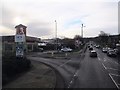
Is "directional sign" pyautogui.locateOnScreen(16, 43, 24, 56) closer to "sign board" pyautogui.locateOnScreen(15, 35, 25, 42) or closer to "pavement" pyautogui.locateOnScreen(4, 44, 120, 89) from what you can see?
"sign board" pyautogui.locateOnScreen(15, 35, 25, 42)

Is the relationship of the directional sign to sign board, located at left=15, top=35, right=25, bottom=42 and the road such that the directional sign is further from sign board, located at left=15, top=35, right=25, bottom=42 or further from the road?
the road

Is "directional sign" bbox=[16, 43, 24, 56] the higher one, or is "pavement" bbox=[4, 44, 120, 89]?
"directional sign" bbox=[16, 43, 24, 56]

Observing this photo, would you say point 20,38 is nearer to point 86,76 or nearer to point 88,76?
point 86,76

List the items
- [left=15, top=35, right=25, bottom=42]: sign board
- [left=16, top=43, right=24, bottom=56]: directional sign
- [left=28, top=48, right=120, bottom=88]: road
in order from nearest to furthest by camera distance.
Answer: [left=28, top=48, right=120, bottom=88]: road → [left=15, top=35, right=25, bottom=42]: sign board → [left=16, top=43, right=24, bottom=56]: directional sign

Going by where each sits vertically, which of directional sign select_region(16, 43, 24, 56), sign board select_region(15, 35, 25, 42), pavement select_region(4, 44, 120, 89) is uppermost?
sign board select_region(15, 35, 25, 42)

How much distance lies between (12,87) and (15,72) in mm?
6114

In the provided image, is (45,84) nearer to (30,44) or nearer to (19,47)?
(19,47)

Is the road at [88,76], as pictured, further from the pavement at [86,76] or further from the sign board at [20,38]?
the sign board at [20,38]

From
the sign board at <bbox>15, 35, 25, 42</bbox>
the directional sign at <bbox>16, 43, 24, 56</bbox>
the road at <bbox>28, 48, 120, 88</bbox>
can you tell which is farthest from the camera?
the directional sign at <bbox>16, 43, 24, 56</bbox>

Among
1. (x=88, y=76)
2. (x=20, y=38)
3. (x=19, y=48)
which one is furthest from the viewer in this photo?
(x=19, y=48)

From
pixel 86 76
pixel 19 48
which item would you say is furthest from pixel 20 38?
pixel 86 76

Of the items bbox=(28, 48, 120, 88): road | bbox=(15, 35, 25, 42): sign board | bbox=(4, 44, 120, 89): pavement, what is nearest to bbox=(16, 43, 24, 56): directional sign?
bbox=(15, 35, 25, 42): sign board

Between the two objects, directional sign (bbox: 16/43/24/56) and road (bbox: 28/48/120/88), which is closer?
road (bbox: 28/48/120/88)

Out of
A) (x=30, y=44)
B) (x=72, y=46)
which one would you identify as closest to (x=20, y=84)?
(x=30, y=44)
